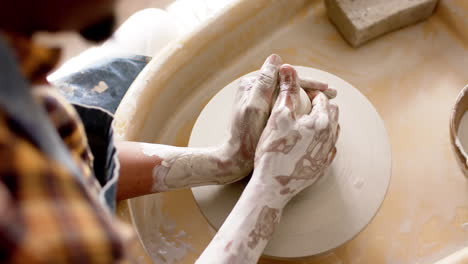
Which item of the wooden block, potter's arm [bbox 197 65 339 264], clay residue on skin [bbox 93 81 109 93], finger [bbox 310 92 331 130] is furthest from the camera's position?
the wooden block

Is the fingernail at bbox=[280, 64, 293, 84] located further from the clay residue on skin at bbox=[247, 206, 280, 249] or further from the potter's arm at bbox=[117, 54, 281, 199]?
the clay residue on skin at bbox=[247, 206, 280, 249]

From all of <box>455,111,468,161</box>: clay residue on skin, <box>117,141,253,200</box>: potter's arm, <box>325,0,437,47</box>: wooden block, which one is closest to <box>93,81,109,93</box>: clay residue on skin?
<box>117,141,253,200</box>: potter's arm

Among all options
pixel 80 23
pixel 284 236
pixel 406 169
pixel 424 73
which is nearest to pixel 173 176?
pixel 284 236

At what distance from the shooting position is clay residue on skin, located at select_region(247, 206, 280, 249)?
1.13 m

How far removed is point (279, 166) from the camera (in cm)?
123

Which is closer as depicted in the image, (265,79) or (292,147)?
(292,147)

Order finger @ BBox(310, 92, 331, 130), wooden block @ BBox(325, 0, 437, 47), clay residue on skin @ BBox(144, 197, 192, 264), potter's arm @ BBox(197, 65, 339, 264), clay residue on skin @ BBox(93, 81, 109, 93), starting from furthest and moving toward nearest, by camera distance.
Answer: wooden block @ BBox(325, 0, 437, 47)
clay residue on skin @ BBox(93, 81, 109, 93)
clay residue on skin @ BBox(144, 197, 192, 264)
finger @ BBox(310, 92, 331, 130)
potter's arm @ BBox(197, 65, 339, 264)

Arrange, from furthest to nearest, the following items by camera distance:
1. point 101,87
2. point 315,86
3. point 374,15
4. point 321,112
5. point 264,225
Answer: point 374,15, point 101,87, point 315,86, point 321,112, point 264,225

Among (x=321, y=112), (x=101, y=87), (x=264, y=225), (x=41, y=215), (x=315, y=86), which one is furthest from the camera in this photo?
(x=101, y=87)

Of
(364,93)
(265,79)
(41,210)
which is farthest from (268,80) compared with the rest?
(41,210)

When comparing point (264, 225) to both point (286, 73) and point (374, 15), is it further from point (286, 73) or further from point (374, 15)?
point (374, 15)

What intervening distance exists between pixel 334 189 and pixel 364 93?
0.45 meters

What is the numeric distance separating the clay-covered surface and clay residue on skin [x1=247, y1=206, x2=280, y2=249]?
8.4 inches

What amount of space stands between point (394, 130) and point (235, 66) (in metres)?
0.60
